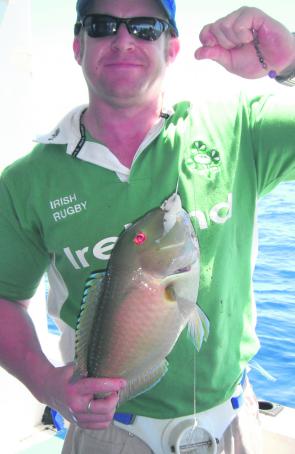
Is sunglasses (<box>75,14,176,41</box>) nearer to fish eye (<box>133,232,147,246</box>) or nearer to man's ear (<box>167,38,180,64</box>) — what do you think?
man's ear (<box>167,38,180,64</box>)

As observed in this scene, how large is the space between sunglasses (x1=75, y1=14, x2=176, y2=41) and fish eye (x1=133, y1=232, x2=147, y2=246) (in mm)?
937

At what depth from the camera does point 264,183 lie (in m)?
2.20

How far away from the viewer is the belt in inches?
80.0

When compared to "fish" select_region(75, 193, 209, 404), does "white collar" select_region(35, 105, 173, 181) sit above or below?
above

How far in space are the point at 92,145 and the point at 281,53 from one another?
0.84 meters

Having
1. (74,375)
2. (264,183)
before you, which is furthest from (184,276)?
(264,183)

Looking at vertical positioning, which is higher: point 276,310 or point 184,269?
point 184,269

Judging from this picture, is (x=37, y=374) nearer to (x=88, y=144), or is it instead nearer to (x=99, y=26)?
(x=88, y=144)

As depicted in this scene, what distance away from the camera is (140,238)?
1616 millimetres

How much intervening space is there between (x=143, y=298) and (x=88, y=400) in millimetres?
409

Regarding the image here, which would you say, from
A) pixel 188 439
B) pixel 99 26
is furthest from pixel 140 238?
pixel 99 26

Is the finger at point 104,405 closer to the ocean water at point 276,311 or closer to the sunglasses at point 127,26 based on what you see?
the ocean water at point 276,311

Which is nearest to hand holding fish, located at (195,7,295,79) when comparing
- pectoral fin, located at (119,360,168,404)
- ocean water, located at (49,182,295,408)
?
pectoral fin, located at (119,360,168,404)

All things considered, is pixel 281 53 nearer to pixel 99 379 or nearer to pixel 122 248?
pixel 122 248
